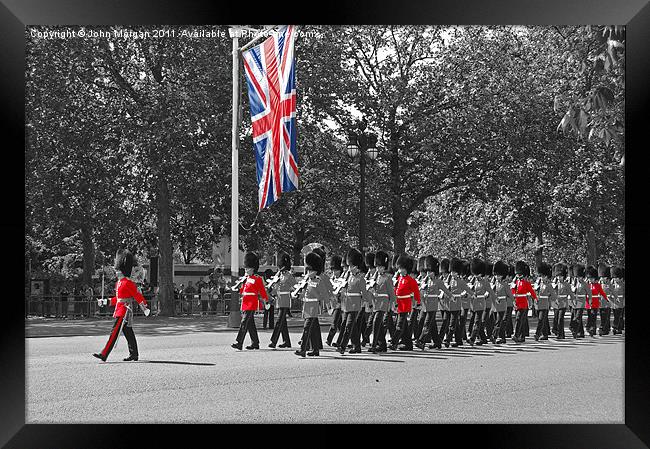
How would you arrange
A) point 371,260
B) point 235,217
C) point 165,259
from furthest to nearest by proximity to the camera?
point 165,259, point 235,217, point 371,260

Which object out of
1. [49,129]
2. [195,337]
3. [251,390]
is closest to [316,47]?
[49,129]

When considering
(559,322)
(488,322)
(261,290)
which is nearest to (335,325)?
(261,290)

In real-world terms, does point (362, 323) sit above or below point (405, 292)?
below

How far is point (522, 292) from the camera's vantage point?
18.7 m

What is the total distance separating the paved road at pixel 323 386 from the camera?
8.76 m

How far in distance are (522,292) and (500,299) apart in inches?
19.8

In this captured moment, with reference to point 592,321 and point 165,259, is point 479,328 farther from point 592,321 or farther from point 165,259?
point 165,259

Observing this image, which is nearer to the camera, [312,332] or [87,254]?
[312,332]

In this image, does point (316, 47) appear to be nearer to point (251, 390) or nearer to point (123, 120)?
point (123, 120)

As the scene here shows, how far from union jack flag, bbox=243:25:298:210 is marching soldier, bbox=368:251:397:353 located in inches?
158

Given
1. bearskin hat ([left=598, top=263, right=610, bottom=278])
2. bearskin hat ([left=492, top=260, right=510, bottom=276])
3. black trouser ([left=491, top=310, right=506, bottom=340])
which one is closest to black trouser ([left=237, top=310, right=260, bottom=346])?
black trouser ([left=491, top=310, right=506, bottom=340])

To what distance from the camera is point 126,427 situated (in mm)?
7758
